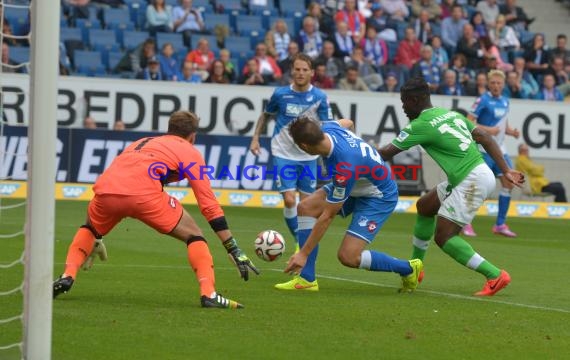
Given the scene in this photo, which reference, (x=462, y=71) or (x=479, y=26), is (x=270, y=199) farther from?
(x=479, y=26)

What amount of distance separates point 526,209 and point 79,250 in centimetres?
1506

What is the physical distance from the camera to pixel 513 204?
2339cm

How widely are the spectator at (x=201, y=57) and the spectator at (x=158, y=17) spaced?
1155 mm

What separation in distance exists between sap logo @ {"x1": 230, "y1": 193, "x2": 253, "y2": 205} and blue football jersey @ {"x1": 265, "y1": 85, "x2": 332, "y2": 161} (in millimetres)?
7235

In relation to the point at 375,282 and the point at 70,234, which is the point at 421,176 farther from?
the point at 375,282

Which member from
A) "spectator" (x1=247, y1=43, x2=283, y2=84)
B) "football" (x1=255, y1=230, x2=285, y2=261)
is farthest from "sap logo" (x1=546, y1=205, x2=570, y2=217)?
"football" (x1=255, y1=230, x2=285, y2=261)

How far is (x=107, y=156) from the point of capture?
864 inches

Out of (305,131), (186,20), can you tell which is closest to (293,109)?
(305,131)

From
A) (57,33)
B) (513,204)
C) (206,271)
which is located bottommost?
(513,204)

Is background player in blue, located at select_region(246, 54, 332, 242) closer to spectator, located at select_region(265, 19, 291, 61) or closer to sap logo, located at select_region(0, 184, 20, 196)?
sap logo, located at select_region(0, 184, 20, 196)

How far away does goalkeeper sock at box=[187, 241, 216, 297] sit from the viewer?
927 centimetres

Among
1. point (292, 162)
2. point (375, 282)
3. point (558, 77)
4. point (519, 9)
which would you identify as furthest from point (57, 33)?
point (519, 9)

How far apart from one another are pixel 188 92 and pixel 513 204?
21.2 ft

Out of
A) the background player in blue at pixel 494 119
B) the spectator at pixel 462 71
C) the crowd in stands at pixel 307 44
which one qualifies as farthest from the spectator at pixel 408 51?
the background player in blue at pixel 494 119
